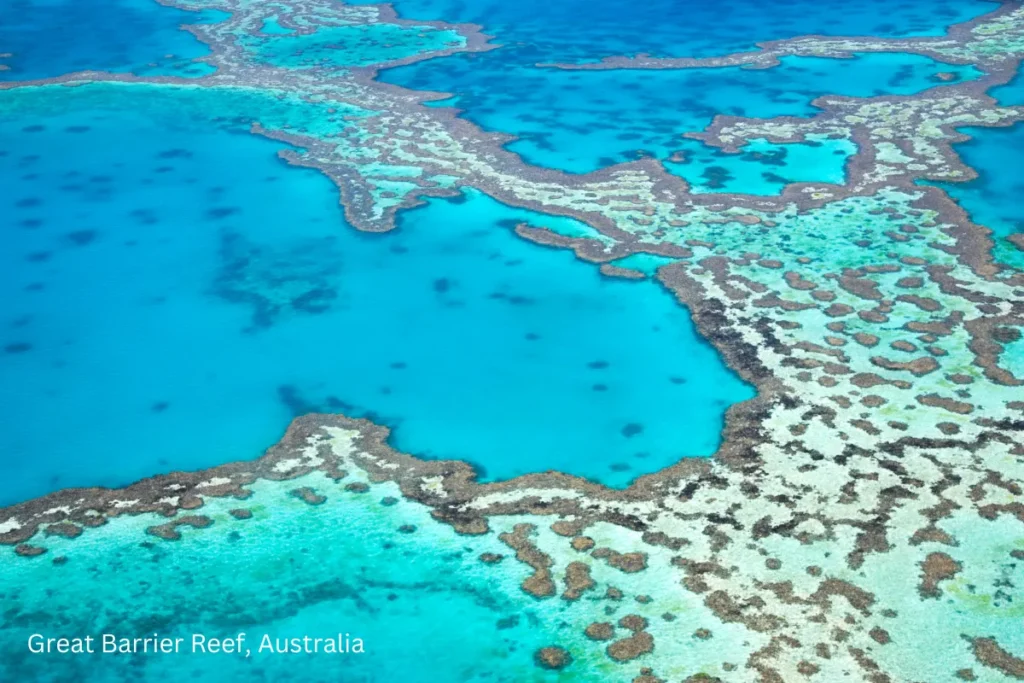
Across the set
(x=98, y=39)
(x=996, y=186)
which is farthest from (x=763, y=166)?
(x=98, y=39)

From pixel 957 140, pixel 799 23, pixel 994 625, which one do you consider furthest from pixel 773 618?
pixel 799 23

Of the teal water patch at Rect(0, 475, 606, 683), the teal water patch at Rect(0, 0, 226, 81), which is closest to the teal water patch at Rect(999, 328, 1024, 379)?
the teal water patch at Rect(0, 475, 606, 683)

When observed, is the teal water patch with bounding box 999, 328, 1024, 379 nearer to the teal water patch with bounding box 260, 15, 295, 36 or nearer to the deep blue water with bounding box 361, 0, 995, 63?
the deep blue water with bounding box 361, 0, 995, 63

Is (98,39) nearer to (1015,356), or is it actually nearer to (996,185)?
(996,185)

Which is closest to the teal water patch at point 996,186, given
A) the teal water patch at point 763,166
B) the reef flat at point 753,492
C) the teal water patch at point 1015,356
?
the reef flat at point 753,492

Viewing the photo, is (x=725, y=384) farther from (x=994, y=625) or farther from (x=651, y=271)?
(x=994, y=625)

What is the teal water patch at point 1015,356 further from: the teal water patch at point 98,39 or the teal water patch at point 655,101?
the teal water patch at point 98,39
